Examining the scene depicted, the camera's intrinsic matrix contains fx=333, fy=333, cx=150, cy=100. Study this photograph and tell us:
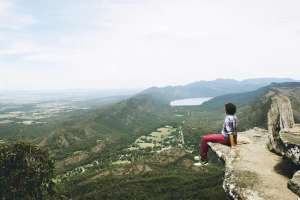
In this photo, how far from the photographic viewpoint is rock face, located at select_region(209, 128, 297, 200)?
1548 cm

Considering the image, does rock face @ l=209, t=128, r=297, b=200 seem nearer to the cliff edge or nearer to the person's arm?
the cliff edge

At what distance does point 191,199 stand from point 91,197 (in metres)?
45.8

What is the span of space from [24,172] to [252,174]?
58.9 meters

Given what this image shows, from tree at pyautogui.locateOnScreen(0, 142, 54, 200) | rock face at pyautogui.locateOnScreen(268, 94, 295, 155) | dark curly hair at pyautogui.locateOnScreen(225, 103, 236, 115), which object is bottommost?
tree at pyautogui.locateOnScreen(0, 142, 54, 200)

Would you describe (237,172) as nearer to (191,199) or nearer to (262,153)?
(262,153)

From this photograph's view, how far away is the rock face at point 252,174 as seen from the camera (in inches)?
609

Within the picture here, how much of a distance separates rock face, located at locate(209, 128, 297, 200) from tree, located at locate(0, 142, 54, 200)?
53497 millimetres

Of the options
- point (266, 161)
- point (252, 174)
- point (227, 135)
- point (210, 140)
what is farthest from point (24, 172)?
point (252, 174)

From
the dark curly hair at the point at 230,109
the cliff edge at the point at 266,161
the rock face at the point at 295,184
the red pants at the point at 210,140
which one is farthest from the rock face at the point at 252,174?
the dark curly hair at the point at 230,109

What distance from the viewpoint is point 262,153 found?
22078 millimetres

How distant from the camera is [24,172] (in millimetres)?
66875

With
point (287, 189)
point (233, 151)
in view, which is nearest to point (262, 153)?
point (233, 151)

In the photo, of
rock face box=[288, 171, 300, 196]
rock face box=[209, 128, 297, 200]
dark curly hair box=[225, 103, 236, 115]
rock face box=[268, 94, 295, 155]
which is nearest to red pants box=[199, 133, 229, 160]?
rock face box=[209, 128, 297, 200]

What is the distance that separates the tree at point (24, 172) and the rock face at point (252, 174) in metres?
53.5
